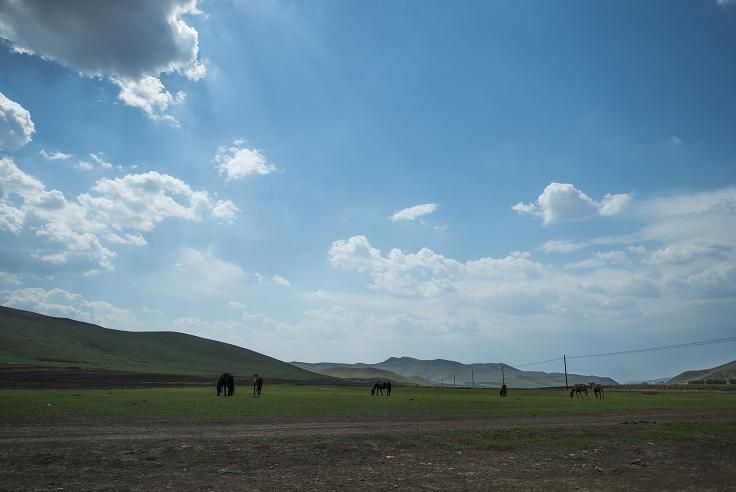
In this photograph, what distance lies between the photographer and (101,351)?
152625 millimetres

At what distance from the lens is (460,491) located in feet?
39.0

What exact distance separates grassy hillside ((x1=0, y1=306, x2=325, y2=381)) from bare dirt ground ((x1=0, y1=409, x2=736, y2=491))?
107941 millimetres

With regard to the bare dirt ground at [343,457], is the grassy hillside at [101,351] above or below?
above

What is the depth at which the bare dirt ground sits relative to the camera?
495 inches

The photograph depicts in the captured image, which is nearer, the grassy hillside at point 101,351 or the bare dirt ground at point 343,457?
the bare dirt ground at point 343,457

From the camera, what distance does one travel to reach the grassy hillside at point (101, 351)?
123 meters

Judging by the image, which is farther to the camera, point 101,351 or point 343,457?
point 101,351

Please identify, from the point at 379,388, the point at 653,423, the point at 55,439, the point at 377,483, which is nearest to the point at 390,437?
the point at 377,483

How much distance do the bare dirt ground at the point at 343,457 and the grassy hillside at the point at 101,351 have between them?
108 m

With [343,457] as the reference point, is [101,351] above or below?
above

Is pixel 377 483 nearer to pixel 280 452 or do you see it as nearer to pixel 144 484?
pixel 280 452

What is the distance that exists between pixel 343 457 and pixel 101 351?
6274 inches

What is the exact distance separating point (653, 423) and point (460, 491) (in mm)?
16832

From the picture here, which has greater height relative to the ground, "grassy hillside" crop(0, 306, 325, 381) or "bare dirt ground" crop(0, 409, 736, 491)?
"grassy hillside" crop(0, 306, 325, 381)
